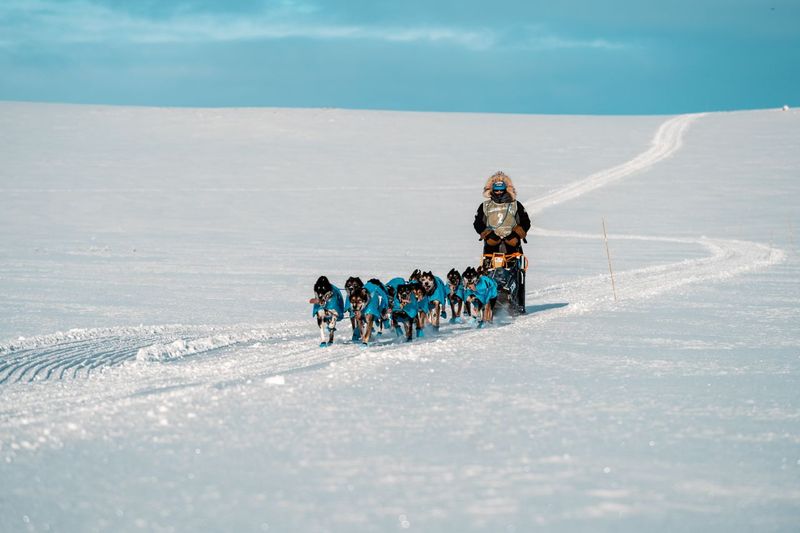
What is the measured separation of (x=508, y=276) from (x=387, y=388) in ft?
14.0

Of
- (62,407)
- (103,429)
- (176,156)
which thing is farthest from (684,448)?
(176,156)

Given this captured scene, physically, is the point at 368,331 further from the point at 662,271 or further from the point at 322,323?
the point at 662,271

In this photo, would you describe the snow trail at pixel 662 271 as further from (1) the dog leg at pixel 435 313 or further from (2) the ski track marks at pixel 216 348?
(1) the dog leg at pixel 435 313

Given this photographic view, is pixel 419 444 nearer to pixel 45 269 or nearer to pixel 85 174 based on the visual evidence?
pixel 45 269

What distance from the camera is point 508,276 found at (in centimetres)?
982

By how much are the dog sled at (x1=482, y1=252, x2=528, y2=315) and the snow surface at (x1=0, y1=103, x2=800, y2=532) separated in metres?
0.27

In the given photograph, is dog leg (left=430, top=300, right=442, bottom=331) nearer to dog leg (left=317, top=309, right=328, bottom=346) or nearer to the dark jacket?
dog leg (left=317, top=309, right=328, bottom=346)

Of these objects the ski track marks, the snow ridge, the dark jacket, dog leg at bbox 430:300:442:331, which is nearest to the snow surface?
the ski track marks

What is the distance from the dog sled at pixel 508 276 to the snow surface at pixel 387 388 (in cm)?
27

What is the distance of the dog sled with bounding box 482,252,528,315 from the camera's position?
32.0 feet

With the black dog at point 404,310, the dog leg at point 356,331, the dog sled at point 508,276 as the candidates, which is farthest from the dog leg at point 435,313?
the dog sled at point 508,276

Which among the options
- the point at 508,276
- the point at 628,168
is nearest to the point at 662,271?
the point at 508,276

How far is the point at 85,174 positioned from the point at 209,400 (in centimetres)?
2864

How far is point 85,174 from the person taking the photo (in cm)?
3194
